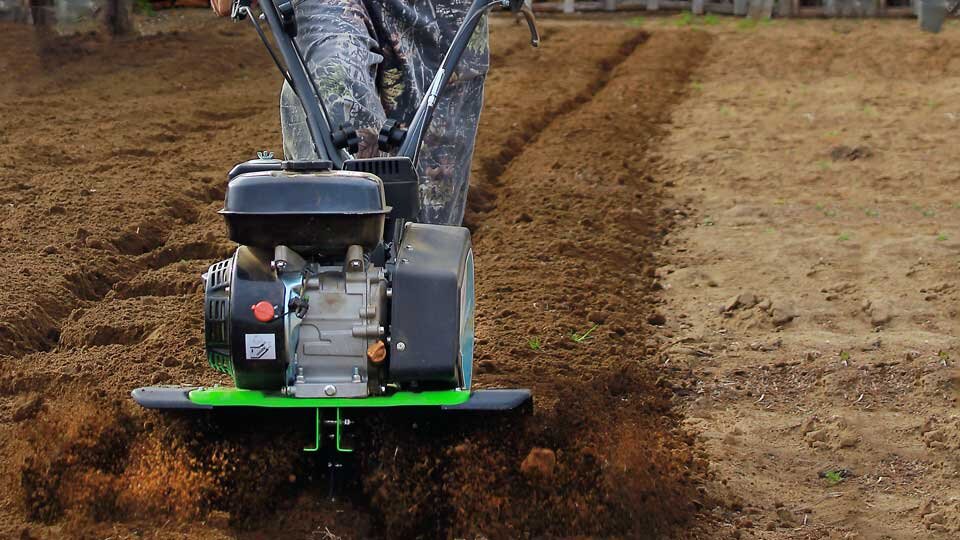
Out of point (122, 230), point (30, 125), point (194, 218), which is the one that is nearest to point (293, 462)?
point (122, 230)

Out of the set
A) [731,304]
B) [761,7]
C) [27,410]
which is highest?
[27,410]

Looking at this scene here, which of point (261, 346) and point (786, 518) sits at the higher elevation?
point (261, 346)

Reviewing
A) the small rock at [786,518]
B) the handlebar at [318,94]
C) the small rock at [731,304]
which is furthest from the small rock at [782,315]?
the handlebar at [318,94]

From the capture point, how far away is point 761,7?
676 inches

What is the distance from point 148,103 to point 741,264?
4.99m

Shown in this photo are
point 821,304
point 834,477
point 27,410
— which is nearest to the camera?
point 834,477

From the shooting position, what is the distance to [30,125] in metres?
8.19

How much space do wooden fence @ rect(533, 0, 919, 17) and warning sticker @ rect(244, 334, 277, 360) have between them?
15.0 meters

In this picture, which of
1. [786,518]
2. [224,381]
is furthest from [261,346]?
[786,518]

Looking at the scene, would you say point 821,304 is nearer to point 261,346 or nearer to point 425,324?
point 425,324

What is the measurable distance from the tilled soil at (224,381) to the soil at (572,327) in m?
0.01

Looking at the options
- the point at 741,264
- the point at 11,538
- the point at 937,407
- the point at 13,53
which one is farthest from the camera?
the point at 13,53

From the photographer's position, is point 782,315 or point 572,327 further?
point 782,315

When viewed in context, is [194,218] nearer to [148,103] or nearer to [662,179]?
[662,179]
